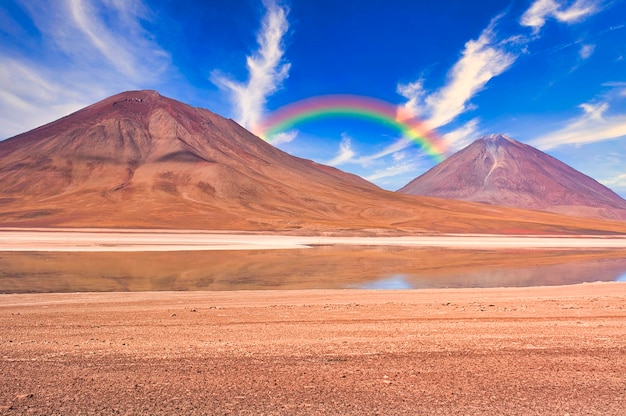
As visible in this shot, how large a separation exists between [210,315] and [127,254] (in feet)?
96.3

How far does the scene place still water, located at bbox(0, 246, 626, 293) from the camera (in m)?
23.2

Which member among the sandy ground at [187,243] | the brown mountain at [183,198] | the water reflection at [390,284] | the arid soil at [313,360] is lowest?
the water reflection at [390,284]

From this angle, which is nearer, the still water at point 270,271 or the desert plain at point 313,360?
the desert plain at point 313,360

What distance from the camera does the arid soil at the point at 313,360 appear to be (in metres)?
6.32

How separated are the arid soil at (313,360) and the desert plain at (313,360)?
0.03 m

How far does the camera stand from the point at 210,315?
13172 mm

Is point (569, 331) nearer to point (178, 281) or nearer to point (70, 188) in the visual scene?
point (178, 281)

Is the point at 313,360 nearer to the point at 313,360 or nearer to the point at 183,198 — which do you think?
the point at 313,360

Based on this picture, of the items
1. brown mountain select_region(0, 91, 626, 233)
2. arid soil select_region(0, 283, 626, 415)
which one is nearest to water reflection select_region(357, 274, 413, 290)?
arid soil select_region(0, 283, 626, 415)

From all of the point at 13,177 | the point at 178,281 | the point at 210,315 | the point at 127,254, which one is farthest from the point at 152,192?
the point at 210,315

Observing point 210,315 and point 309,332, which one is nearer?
point 309,332

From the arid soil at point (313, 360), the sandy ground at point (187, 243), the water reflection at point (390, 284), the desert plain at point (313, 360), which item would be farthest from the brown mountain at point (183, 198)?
the arid soil at point (313, 360)

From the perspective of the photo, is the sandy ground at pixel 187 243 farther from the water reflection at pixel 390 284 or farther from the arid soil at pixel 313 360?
the arid soil at pixel 313 360

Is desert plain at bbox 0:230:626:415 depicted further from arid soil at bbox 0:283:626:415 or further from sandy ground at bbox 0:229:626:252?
sandy ground at bbox 0:229:626:252
